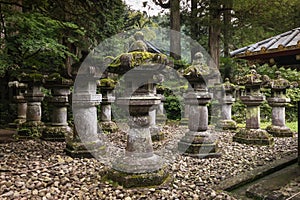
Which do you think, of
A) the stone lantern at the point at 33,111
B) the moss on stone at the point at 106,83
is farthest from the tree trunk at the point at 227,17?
the stone lantern at the point at 33,111

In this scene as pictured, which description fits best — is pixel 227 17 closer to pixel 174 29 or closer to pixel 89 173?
pixel 174 29

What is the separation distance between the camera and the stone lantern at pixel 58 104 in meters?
5.29

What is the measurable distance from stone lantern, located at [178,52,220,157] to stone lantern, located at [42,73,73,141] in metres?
2.55

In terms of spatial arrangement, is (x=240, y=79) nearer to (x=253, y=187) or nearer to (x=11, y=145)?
(x=253, y=187)

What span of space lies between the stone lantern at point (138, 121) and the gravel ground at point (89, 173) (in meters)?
0.15

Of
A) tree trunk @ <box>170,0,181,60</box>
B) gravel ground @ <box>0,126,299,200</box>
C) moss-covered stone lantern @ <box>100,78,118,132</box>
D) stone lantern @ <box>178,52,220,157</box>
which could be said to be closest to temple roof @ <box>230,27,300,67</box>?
stone lantern @ <box>178,52,220,157</box>

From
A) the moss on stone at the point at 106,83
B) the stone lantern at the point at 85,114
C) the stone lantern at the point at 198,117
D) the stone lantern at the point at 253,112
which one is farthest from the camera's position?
the moss on stone at the point at 106,83

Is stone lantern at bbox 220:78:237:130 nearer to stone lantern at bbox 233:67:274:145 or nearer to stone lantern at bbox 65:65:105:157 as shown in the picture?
stone lantern at bbox 233:67:274:145

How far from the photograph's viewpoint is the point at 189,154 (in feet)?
15.4

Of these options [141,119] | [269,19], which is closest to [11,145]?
[141,119]

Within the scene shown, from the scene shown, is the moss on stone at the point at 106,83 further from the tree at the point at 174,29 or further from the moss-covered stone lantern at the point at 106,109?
the tree at the point at 174,29

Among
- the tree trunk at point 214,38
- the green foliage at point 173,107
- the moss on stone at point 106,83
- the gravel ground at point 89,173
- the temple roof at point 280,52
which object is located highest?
the tree trunk at point 214,38

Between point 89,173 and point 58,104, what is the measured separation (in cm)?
248

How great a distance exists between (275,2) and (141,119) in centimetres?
929
